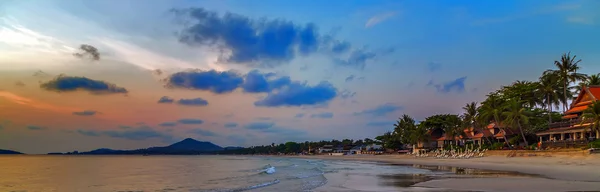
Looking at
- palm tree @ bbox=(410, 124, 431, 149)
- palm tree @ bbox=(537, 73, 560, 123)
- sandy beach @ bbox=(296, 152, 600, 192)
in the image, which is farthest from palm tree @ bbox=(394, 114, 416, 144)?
sandy beach @ bbox=(296, 152, 600, 192)

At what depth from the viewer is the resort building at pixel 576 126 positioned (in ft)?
140

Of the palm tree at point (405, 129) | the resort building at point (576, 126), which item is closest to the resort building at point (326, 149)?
the palm tree at point (405, 129)

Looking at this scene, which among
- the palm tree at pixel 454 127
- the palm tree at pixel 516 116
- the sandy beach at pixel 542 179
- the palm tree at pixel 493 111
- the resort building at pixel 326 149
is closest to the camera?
the sandy beach at pixel 542 179

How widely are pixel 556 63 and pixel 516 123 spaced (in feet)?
42.3

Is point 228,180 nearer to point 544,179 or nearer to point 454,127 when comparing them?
point 544,179

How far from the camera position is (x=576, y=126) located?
44.0m

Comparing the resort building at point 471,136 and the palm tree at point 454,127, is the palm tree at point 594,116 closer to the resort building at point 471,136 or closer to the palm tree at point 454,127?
the resort building at point 471,136

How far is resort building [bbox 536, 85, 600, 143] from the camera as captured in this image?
4269 centimetres

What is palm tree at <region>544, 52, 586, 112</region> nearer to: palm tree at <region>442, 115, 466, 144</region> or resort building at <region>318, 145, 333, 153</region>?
palm tree at <region>442, 115, 466, 144</region>

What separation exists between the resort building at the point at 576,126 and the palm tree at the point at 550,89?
6630mm

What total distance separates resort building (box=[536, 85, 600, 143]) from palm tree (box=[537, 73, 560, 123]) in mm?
6630

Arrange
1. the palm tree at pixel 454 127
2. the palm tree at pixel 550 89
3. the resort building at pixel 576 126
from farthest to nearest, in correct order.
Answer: the palm tree at pixel 454 127, the palm tree at pixel 550 89, the resort building at pixel 576 126

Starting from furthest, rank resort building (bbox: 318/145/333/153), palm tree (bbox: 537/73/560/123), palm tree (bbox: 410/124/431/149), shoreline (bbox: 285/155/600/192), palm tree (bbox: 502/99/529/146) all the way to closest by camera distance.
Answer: resort building (bbox: 318/145/333/153)
palm tree (bbox: 410/124/431/149)
palm tree (bbox: 537/73/560/123)
palm tree (bbox: 502/99/529/146)
shoreline (bbox: 285/155/600/192)

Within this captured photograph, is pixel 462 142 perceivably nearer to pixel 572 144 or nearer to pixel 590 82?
pixel 590 82
